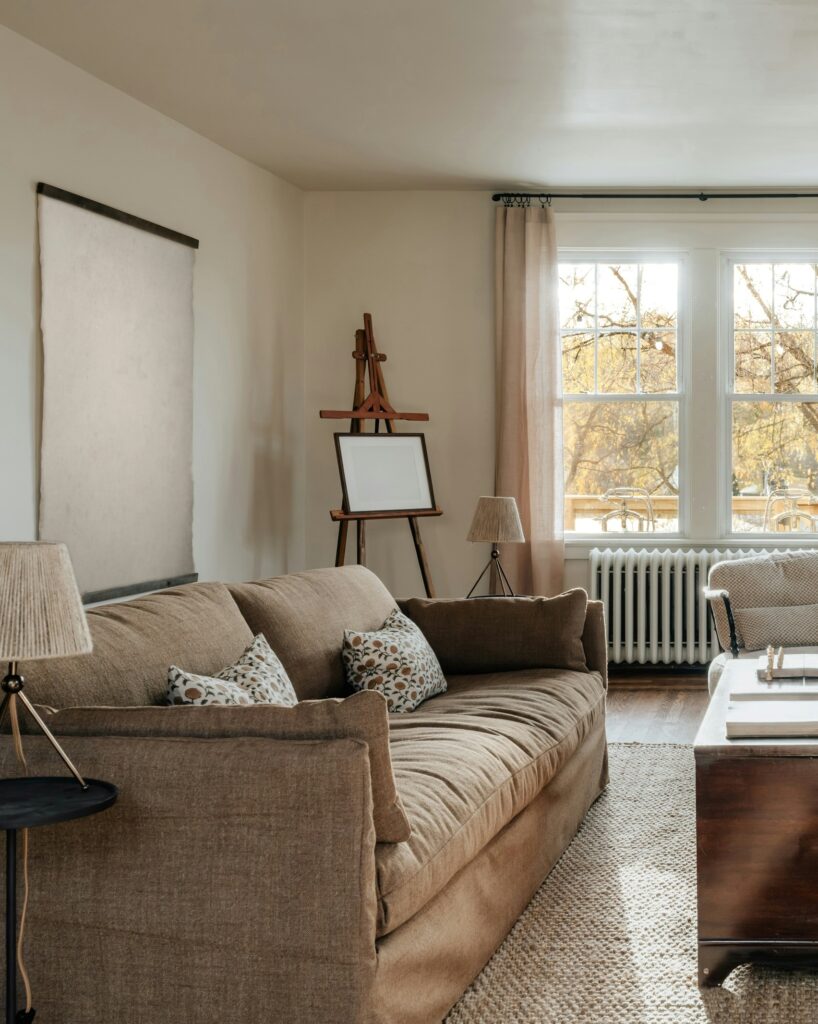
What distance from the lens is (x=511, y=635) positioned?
419 cm

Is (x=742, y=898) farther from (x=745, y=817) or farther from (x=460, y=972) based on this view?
(x=460, y=972)

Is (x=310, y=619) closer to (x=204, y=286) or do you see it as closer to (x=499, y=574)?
(x=204, y=286)

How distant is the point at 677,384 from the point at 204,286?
9.28 feet

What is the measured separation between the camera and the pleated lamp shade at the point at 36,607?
1794 mm

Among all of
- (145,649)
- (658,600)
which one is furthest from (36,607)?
(658,600)

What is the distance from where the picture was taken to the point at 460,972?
2.49m

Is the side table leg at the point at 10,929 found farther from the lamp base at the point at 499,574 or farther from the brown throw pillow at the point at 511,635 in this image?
the lamp base at the point at 499,574

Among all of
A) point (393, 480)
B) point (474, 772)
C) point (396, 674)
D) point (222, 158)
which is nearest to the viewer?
point (474, 772)

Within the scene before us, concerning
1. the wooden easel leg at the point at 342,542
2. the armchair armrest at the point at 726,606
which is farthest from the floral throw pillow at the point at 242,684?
the wooden easel leg at the point at 342,542

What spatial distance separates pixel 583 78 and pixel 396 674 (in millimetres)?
2502

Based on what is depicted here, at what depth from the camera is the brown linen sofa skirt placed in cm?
210

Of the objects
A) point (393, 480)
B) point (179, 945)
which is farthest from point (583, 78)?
point (179, 945)

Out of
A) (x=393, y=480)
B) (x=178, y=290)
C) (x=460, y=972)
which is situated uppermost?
(x=178, y=290)

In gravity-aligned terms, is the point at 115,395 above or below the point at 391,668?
above
